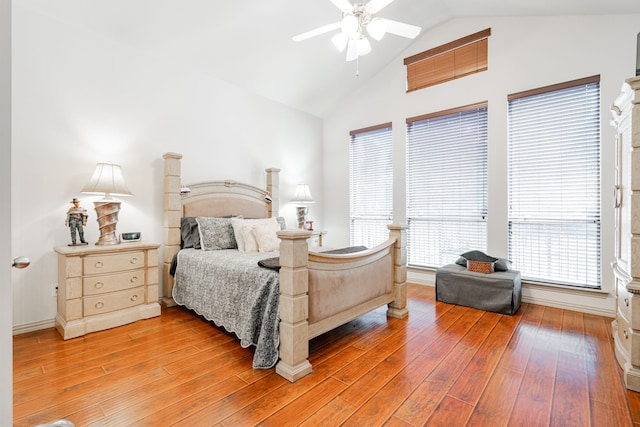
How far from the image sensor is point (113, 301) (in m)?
2.75

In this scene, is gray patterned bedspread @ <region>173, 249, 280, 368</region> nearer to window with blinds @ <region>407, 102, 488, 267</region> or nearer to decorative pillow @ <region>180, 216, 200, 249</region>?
decorative pillow @ <region>180, 216, 200, 249</region>

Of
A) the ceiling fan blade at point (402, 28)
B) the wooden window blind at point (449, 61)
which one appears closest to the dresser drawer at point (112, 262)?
the ceiling fan blade at point (402, 28)

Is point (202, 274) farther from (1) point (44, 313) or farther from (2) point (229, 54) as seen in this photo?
(2) point (229, 54)

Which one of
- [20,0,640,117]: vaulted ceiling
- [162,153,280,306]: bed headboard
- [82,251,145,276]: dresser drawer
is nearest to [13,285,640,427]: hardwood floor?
[82,251,145,276]: dresser drawer

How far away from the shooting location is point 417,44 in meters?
4.36

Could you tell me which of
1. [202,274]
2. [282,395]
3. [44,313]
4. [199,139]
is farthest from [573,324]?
[44,313]

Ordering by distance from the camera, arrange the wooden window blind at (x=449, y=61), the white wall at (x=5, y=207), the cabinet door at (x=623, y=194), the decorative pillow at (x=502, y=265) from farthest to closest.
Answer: the wooden window blind at (x=449, y=61)
the decorative pillow at (x=502, y=265)
the cabinet door at (x=623, y=194)
the white wall at (x=5, y=207)

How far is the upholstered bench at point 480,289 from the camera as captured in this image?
3098mm

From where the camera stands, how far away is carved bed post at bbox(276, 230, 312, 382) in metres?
1.92

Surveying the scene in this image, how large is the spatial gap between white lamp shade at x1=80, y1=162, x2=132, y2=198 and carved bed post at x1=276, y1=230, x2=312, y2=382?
6.02ft

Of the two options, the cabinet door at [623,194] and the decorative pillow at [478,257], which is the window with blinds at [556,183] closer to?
the decorative pillow at [478,257]

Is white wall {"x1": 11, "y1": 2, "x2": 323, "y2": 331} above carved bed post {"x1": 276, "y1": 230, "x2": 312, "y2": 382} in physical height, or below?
above

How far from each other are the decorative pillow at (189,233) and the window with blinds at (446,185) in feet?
9.61

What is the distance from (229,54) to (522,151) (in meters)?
3.64
